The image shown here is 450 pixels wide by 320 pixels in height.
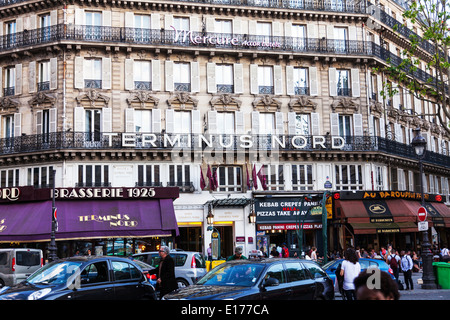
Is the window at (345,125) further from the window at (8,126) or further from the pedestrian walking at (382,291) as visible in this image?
the pedestrian walking at (382,291)

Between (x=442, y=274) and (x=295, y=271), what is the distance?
10.3 m

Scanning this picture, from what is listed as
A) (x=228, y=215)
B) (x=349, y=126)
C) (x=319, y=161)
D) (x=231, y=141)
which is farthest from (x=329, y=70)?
(x=228, y=215)

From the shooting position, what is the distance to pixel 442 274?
18.7 meters

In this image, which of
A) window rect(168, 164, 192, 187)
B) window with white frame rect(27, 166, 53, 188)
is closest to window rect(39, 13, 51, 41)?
window with white frame rect(27, 166, 53, 188)

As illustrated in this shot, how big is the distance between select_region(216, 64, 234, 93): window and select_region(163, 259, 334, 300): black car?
22247 millimetres

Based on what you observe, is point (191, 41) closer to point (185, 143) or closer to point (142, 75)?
point (142, 75)

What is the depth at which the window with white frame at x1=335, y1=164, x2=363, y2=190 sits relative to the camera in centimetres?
3334

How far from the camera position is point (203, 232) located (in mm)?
30891

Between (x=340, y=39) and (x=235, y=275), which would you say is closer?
(x=235, y=275)

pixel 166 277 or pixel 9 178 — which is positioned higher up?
pixel 9 178

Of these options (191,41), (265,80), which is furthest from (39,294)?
(265,80)

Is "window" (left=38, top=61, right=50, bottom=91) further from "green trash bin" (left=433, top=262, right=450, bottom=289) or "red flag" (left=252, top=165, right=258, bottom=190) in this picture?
"green trash bin" (left=433, top=262, right=450, bottom=289)

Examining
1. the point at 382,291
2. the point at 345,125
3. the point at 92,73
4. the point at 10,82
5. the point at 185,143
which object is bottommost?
the point at 382,291
